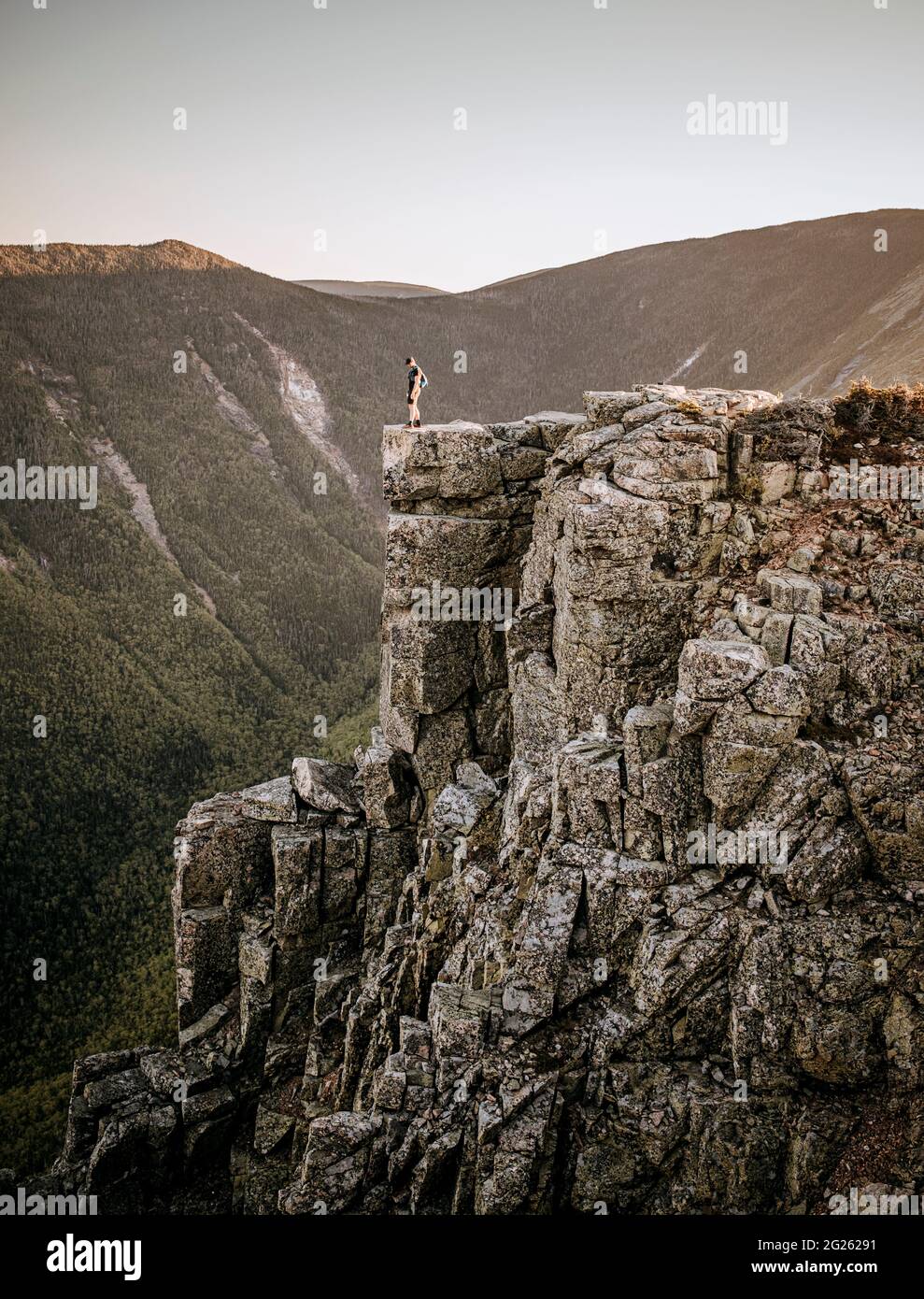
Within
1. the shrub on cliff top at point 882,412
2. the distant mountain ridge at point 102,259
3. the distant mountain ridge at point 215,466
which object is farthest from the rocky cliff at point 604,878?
the distant mountain ridge at point 102,259

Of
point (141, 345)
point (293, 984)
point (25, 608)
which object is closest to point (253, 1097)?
point (293, 984)

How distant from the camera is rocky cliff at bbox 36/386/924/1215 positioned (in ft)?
60.0

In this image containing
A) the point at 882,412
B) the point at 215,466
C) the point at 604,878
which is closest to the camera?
the point at 604,878

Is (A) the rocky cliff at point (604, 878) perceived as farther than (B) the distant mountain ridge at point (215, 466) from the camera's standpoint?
No

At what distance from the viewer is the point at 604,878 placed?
20344mm

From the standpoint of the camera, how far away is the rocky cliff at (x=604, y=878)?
1828 cm

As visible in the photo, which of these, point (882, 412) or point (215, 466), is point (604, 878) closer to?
point (882, 412)

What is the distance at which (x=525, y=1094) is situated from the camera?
63.5 ft

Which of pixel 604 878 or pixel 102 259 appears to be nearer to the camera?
pixel 604 878

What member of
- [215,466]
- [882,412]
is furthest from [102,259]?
[882,412]

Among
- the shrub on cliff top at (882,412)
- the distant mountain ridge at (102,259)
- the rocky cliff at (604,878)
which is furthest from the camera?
the distant mountain ridge at (102,259)

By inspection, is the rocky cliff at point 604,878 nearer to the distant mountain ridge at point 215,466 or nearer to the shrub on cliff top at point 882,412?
the shrub on cliff top at point 882,412

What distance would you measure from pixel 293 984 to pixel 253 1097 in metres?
3.80

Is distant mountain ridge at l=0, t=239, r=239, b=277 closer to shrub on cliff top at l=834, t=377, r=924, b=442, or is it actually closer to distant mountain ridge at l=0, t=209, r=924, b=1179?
distant mountain ridge at l=0, t=209, r=924, b=1179
